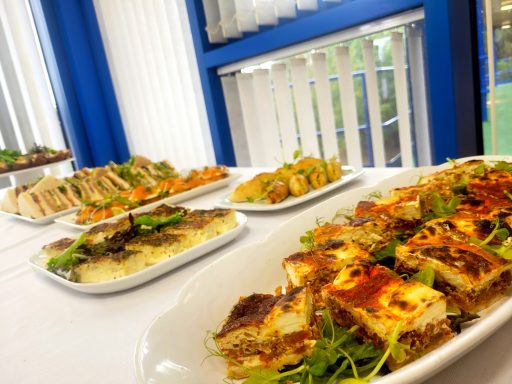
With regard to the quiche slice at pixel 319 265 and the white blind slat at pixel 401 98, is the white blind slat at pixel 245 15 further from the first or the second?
the quiche slice at pixel 319 265

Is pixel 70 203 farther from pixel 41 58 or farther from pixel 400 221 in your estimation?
pixel 41 58

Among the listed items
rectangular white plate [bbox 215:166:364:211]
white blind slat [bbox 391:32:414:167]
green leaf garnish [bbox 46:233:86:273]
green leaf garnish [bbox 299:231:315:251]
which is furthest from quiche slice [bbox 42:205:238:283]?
white blind slat [bbox 391:32:414:167]

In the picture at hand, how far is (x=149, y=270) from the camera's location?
3.72ft

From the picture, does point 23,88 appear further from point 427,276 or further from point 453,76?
point 427,276

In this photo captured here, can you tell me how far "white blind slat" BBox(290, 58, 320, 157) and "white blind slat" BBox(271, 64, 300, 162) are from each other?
12 centimetres

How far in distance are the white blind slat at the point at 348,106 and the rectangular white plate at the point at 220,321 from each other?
1.98m

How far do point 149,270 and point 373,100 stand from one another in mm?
2247

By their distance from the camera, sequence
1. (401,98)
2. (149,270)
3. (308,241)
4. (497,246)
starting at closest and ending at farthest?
1. (497,246)
2. (308,241)
3. (149,270)
4. (401,98)

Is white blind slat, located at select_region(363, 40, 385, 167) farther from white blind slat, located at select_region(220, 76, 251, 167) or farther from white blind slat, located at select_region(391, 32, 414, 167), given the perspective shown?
white blind slat, located at select_region(220, 76, 251, 167)

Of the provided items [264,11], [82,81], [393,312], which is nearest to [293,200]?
[393,312]

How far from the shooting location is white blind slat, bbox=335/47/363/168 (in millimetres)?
2961

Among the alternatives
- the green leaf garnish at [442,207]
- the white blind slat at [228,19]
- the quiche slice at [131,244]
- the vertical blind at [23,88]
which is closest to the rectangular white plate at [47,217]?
the quiche slice at [131,244]

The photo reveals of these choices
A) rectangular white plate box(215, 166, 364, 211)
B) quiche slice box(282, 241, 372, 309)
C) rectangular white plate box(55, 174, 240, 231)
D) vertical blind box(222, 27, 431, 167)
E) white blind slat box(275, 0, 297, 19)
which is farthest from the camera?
white blind slat box(275, 0, 297, 19)

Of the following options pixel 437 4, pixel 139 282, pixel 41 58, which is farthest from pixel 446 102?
pixel 41 58
